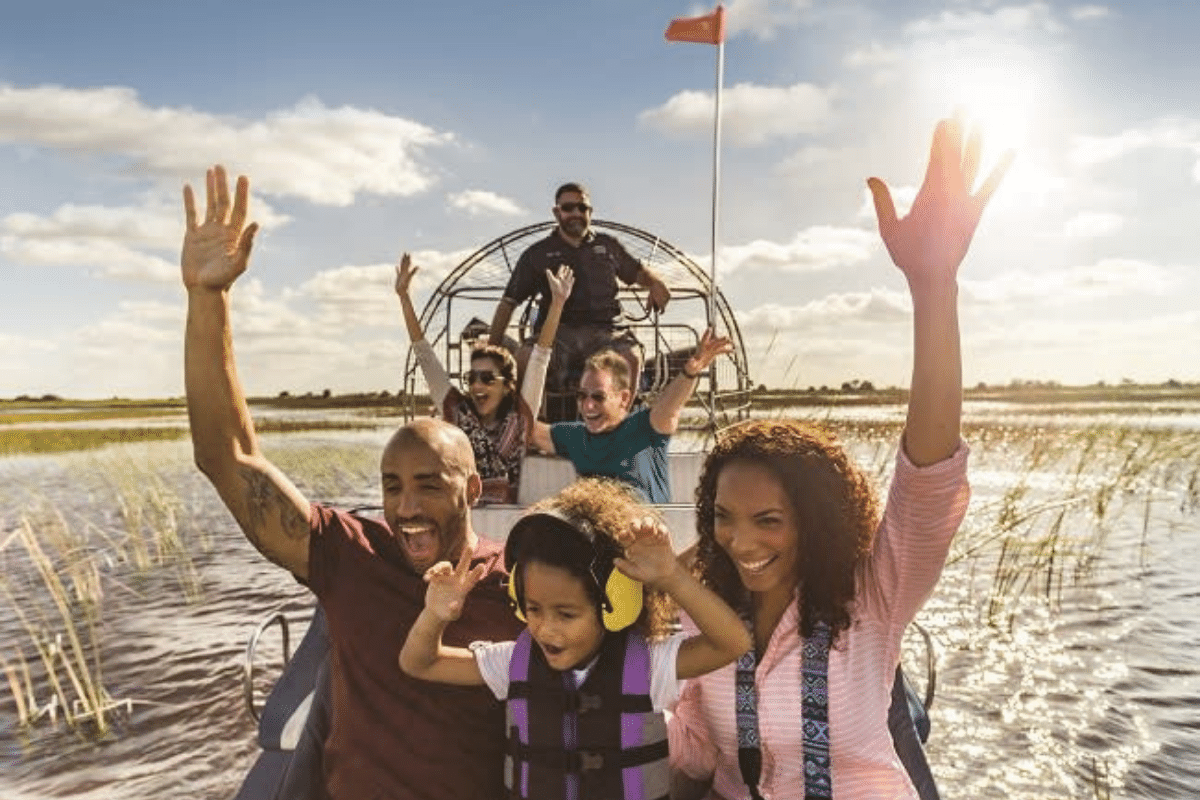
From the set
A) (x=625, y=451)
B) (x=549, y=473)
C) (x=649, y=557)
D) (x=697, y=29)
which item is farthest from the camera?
(x=697, y=29)

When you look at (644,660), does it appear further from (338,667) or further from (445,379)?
(445,379)

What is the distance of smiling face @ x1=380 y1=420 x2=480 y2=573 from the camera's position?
244 cm

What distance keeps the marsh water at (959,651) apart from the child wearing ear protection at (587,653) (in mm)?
3081

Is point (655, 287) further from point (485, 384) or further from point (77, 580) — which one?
point (77, 580)

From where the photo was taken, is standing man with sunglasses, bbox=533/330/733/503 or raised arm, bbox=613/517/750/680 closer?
raised arm, bbox=613/517/750/680

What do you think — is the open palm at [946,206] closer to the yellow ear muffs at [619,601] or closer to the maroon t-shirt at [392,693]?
the yellow ear muffs at [619,601]

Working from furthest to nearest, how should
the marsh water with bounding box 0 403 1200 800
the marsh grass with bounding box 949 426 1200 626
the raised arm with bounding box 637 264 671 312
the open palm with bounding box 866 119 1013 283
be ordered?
the marsh grass with bounding box 949 426 1200 626 → the raised arm with bounding box 637 264 671 312 → the marsh water with bounding box 0 403 1200 800 → the open palm with bounding box 866 119 1013 283

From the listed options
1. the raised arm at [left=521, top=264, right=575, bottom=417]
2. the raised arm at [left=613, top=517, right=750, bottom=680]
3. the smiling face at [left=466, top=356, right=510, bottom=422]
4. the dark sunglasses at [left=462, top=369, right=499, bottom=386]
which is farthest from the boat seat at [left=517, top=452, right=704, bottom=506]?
the raised arm at [left=613, top=517, right=750, bottom=680]

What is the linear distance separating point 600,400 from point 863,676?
2.83 metres

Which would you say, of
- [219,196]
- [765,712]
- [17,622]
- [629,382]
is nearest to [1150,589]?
[629,382]

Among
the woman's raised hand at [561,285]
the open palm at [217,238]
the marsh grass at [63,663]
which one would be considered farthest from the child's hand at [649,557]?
the marsh grass at [63,663]

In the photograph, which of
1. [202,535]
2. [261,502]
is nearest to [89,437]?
[202,535]

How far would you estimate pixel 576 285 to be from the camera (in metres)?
7.52

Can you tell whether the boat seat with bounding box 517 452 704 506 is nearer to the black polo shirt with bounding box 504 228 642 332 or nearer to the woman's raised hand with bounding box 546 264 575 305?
the woman's raised hand with bounding box 546 264 575 305
